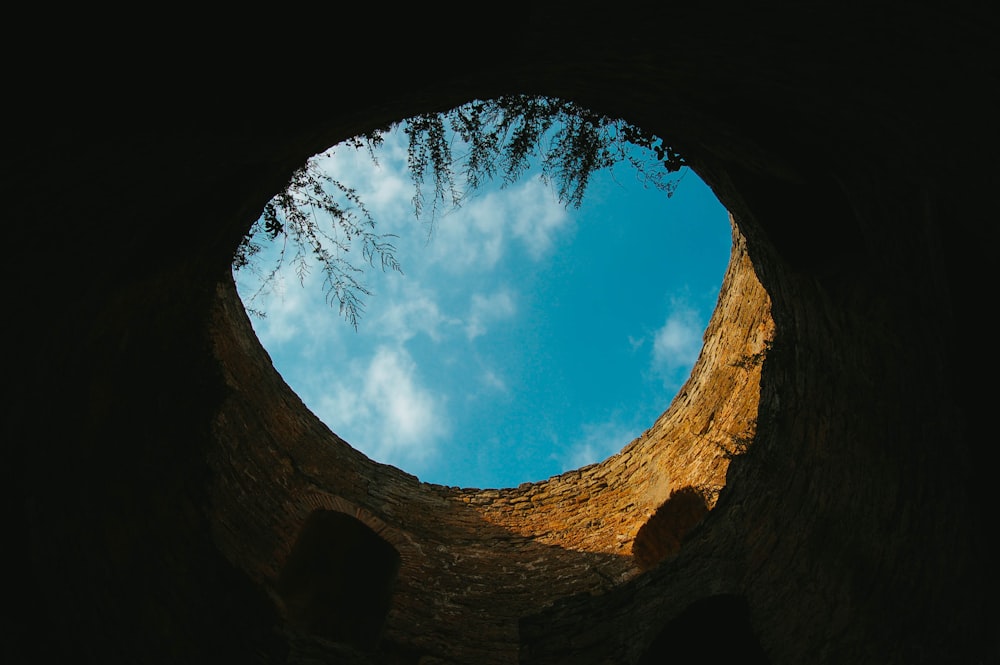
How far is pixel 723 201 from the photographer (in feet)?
18.0

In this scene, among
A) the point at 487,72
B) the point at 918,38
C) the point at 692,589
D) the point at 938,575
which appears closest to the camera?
the point at 918,38

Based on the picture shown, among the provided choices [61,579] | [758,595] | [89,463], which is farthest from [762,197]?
[61,579]

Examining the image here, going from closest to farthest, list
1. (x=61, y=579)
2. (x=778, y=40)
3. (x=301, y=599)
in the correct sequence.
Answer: (x=778, y=40) → (x=61, y=579) → (x=301, y=599)

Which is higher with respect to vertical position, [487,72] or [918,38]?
[487,72]

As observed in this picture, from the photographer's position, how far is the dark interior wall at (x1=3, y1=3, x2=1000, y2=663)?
2898 mm

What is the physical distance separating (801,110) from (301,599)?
6.68 m

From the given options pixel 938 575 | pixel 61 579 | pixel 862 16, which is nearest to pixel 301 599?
pixel 61 579

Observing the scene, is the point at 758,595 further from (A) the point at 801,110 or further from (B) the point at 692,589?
(A) the point at 801,110

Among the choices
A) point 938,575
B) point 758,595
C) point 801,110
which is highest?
point 801,110

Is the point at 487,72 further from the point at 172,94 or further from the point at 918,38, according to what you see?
the point at 918,38

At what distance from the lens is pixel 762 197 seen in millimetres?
4934

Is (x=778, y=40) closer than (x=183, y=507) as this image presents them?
Yes

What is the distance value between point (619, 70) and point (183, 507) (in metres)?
4.94

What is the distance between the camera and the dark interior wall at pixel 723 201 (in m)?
2.90
